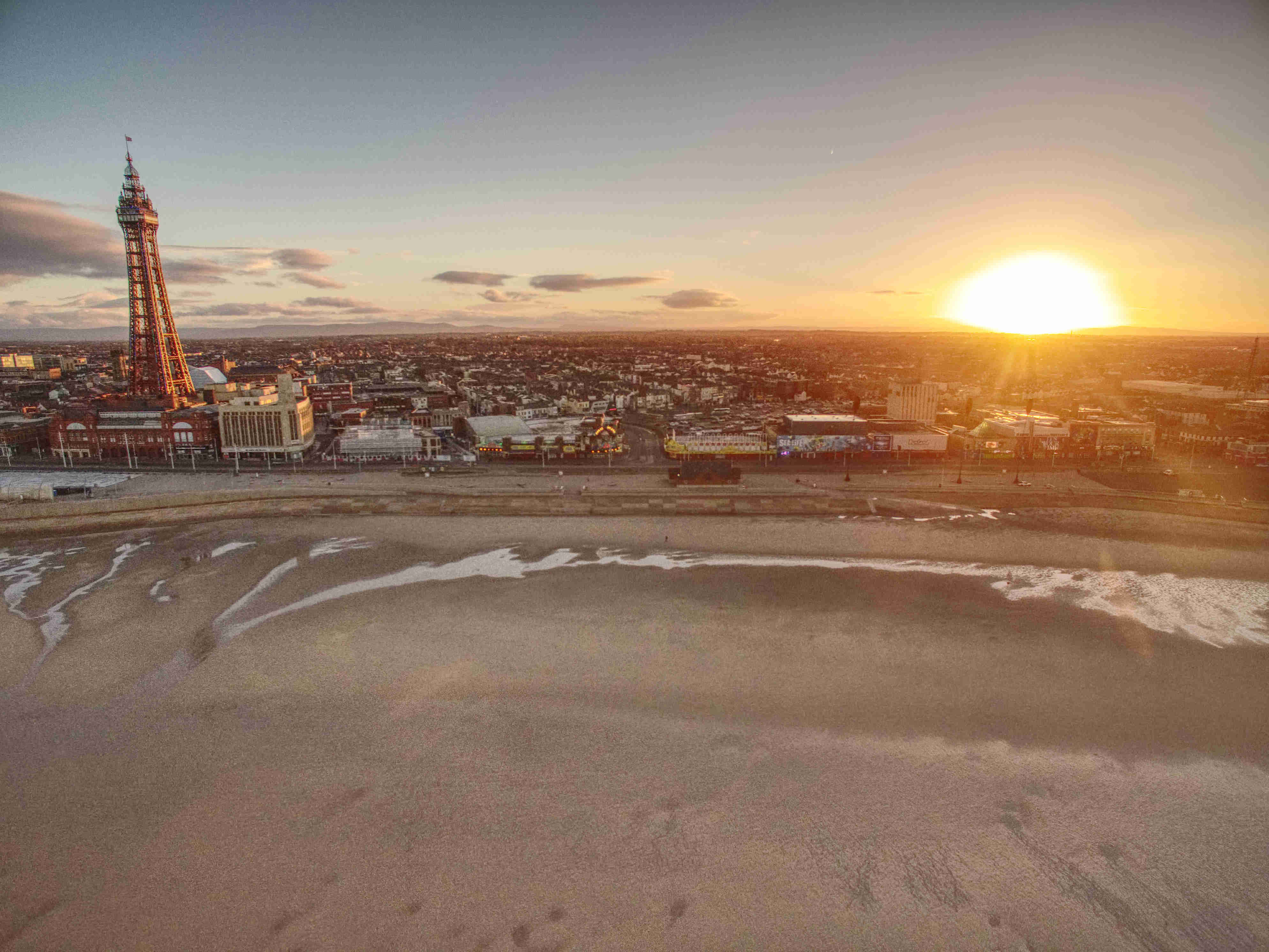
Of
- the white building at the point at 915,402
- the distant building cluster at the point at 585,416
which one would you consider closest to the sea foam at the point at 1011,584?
the distant building cluster at the point at 585,416

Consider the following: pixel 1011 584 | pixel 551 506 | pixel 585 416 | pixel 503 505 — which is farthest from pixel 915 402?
pixel 503 505

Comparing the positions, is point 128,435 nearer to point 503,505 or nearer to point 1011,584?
point 503,505

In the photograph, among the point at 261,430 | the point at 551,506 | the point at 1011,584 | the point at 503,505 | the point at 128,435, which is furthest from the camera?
the point at 128,435

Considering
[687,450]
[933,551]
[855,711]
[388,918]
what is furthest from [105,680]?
[687,450]

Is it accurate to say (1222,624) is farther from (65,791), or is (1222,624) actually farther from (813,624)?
(65,791)

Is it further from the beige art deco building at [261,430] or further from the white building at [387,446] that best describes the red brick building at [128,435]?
the white building at [387,446]
